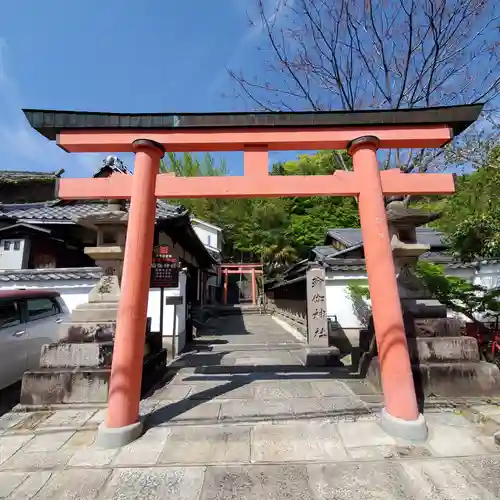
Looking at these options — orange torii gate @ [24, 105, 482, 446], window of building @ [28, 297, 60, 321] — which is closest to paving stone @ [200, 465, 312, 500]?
orange torii gate @ [24, 105, 482, 446]

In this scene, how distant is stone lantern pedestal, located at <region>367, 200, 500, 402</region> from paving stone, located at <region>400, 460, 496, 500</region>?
1779 millimetres

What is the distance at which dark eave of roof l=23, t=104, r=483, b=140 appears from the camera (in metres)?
4.20

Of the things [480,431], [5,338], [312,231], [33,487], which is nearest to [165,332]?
[5,338]

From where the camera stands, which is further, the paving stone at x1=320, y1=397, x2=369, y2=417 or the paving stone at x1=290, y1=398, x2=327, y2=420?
the paving stone at x1=320, y1=397, x2=369, y2=417

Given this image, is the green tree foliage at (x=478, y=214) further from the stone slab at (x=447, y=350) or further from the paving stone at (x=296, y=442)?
the paving stone at (x=296, y=442)

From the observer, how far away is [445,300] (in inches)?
285

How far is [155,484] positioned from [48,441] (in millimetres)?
1812

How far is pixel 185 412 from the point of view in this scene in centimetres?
417

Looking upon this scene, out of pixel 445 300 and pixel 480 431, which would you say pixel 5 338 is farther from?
pixel 445 300

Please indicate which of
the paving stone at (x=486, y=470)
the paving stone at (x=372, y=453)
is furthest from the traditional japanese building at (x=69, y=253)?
the paving stone at (x=486, y=470)

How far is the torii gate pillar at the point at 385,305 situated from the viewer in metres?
3.45

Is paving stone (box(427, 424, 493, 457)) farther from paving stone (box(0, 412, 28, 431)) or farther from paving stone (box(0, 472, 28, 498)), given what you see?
paving stone (box(0, 412, 28, 431))

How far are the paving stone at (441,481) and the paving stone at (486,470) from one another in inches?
2.4

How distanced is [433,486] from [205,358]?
21.3 feet
